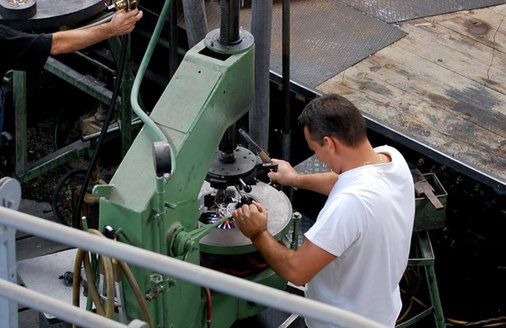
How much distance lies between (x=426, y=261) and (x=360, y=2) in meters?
2.30

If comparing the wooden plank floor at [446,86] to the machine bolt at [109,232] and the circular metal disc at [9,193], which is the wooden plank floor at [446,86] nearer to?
the machine bolt at [109,232]

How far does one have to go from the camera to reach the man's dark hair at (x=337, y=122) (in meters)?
3.17

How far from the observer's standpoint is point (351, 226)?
308 centimetres

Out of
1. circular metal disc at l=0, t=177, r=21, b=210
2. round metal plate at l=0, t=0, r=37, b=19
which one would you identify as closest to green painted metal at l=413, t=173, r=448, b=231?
round metal plate at l=0, t=0, r=37, b=19

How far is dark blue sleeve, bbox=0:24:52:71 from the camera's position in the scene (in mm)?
3893

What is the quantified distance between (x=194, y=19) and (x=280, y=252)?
1.49 metres

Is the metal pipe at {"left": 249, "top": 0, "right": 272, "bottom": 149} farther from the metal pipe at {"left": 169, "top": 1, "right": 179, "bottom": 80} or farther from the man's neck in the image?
the man's neck

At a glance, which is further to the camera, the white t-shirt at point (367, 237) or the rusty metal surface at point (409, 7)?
the rusty metal surface at point (409, 7)

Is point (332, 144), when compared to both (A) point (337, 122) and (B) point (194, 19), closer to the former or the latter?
(A) point (337, 122)

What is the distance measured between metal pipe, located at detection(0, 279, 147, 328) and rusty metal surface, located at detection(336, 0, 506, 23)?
412cm

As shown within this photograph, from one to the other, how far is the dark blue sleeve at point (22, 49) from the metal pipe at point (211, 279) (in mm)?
1858

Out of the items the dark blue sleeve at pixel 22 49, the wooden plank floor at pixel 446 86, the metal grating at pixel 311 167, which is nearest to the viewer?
the dark blue sleeve at pixel 22 49

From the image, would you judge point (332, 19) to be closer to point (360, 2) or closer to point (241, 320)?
point (360, 2)

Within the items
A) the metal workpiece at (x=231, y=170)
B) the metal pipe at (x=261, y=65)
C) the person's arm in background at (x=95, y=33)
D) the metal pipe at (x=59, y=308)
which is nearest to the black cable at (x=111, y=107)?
the person's arm in background at (x=95, y=33)
